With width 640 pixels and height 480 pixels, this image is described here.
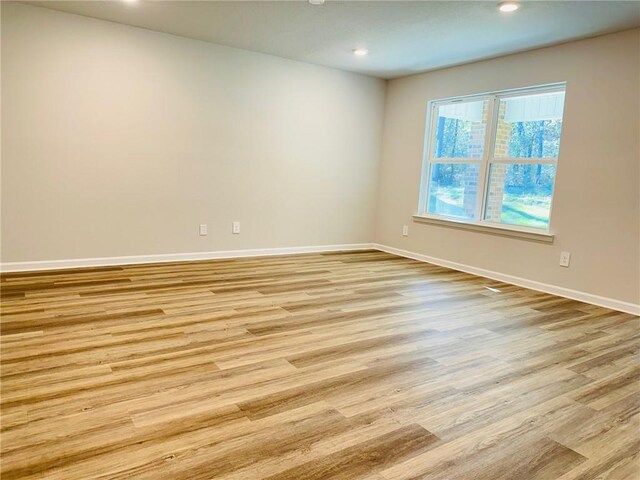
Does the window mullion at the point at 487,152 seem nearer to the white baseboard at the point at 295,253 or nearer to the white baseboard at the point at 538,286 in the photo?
the white baseboard at the point at 538,286

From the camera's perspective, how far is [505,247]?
4.66 meters

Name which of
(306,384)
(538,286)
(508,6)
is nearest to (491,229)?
(538,286)

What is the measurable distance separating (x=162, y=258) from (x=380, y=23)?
315cm

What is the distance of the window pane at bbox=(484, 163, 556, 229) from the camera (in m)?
4.34

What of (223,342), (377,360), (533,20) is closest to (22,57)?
(223,342)

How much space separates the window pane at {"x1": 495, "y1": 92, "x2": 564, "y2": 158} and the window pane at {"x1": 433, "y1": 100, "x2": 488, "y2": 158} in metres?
0.23

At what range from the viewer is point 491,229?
4.77 metres

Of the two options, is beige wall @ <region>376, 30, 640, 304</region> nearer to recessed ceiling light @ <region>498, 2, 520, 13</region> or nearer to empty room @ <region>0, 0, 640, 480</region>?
empty room @ <region>0, 0, 640, 480</region>

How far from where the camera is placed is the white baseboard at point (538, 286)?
12.4ft

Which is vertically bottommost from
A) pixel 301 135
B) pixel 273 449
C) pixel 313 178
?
pixel 273 449

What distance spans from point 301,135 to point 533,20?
2765 millimetres

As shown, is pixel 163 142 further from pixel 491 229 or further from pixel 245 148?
pixel 491 229

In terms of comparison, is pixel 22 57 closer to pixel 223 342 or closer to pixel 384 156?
pixel 223 342

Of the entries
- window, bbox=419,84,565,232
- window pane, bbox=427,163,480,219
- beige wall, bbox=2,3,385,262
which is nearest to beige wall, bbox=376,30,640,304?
window, bbox=419,84,565,232
